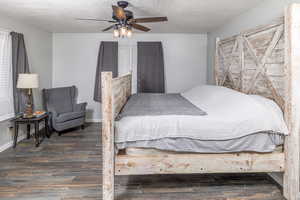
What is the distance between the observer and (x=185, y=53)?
16.9 ft

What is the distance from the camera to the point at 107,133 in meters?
1.77

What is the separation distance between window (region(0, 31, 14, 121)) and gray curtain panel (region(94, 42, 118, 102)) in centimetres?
190

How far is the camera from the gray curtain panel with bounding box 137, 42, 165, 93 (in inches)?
197

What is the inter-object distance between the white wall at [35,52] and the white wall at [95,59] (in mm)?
266

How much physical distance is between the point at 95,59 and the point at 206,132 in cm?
402

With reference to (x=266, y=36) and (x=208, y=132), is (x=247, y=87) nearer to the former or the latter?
(x=266, y=36)

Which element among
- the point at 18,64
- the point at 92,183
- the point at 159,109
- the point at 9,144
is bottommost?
the point at 92,183

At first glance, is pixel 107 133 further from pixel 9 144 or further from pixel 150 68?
pixel 150 68

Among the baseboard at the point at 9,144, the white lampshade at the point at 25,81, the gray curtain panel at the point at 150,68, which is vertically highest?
the gray curtain panel at the point at 150,68

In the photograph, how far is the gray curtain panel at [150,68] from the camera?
197 inches

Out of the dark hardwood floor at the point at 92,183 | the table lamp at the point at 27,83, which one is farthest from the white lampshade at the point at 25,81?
the dark hardwood floor at the point at 92,183

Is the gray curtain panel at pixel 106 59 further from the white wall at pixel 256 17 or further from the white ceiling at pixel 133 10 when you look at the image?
the white wall at pixel 256 17

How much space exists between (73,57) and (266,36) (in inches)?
170

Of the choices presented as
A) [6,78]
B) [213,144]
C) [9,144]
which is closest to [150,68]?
[6,78]
